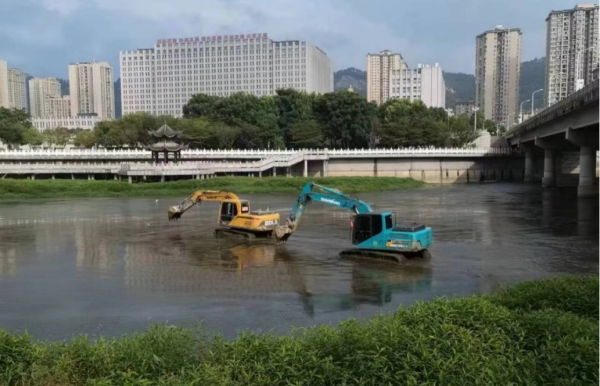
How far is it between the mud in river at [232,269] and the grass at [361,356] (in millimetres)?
4685

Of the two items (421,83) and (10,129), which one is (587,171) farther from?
(421,83)

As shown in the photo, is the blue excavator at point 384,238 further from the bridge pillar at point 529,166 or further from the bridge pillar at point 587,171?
the bridge pillar at point 529,166

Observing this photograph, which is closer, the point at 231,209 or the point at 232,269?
the point at 232,269

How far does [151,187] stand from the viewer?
196ft

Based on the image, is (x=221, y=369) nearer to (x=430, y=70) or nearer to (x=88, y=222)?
(x=88, y=222)

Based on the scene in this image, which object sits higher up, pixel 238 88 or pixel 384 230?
pixel 238 88

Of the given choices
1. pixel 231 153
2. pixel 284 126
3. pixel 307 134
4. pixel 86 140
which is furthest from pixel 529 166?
pixel 86 140

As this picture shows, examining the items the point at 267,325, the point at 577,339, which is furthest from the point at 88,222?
the point at 577,339

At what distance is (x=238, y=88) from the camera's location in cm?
18775

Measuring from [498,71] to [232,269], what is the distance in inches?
6767

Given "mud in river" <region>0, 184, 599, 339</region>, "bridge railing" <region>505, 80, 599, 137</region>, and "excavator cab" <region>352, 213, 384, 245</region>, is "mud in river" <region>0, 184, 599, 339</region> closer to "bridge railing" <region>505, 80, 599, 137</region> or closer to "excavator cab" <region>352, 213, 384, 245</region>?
"excavator cab" <region>352, 213, 384, 245</region>

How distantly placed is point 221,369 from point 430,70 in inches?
7701

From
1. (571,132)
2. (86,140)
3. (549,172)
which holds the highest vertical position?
(86,140)

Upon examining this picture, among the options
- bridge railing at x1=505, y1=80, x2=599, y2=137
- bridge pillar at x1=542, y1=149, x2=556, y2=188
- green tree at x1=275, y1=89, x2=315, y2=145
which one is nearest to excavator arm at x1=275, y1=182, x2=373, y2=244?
bridge railing at x1=505, y1=80, x2=599, y2=137
